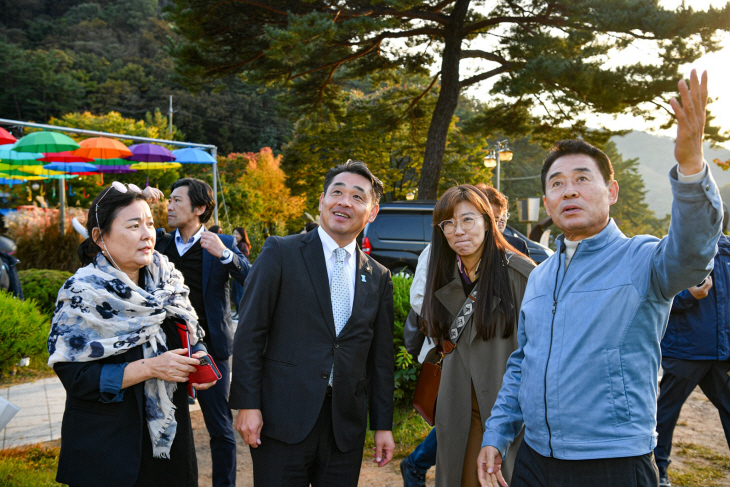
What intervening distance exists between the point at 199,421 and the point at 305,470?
3504mm

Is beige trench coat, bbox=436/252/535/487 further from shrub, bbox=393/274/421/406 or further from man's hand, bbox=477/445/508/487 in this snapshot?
shrub, bbox=393/274/421/406

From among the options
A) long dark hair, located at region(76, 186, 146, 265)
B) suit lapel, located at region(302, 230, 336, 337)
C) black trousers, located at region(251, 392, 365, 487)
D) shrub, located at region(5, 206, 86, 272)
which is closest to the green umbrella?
shrub, located at region(5, 206, 86, 272)

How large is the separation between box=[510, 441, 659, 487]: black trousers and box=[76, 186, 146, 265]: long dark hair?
81.0 inches

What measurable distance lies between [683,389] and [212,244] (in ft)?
12.1

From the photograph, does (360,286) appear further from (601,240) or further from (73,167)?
(73,167)

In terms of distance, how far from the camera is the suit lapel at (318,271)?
2.42 m

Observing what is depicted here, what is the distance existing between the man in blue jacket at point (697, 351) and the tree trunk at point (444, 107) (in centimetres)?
915

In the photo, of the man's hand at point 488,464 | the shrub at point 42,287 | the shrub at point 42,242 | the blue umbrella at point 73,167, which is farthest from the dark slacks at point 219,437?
the blue umbrella at point 73,167

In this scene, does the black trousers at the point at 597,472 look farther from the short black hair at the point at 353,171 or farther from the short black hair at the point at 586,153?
the short black hair at the point at 353,171

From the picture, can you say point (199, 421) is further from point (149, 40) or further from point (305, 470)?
point (149, 40)

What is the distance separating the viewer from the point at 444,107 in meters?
13.0

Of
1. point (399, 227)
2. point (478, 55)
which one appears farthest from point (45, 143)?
point (478, 55)

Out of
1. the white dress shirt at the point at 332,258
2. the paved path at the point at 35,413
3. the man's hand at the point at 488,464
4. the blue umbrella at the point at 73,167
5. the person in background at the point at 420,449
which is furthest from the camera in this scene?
the blue umbrella at the point at 73,167

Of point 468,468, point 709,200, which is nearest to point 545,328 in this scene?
point 709,200
